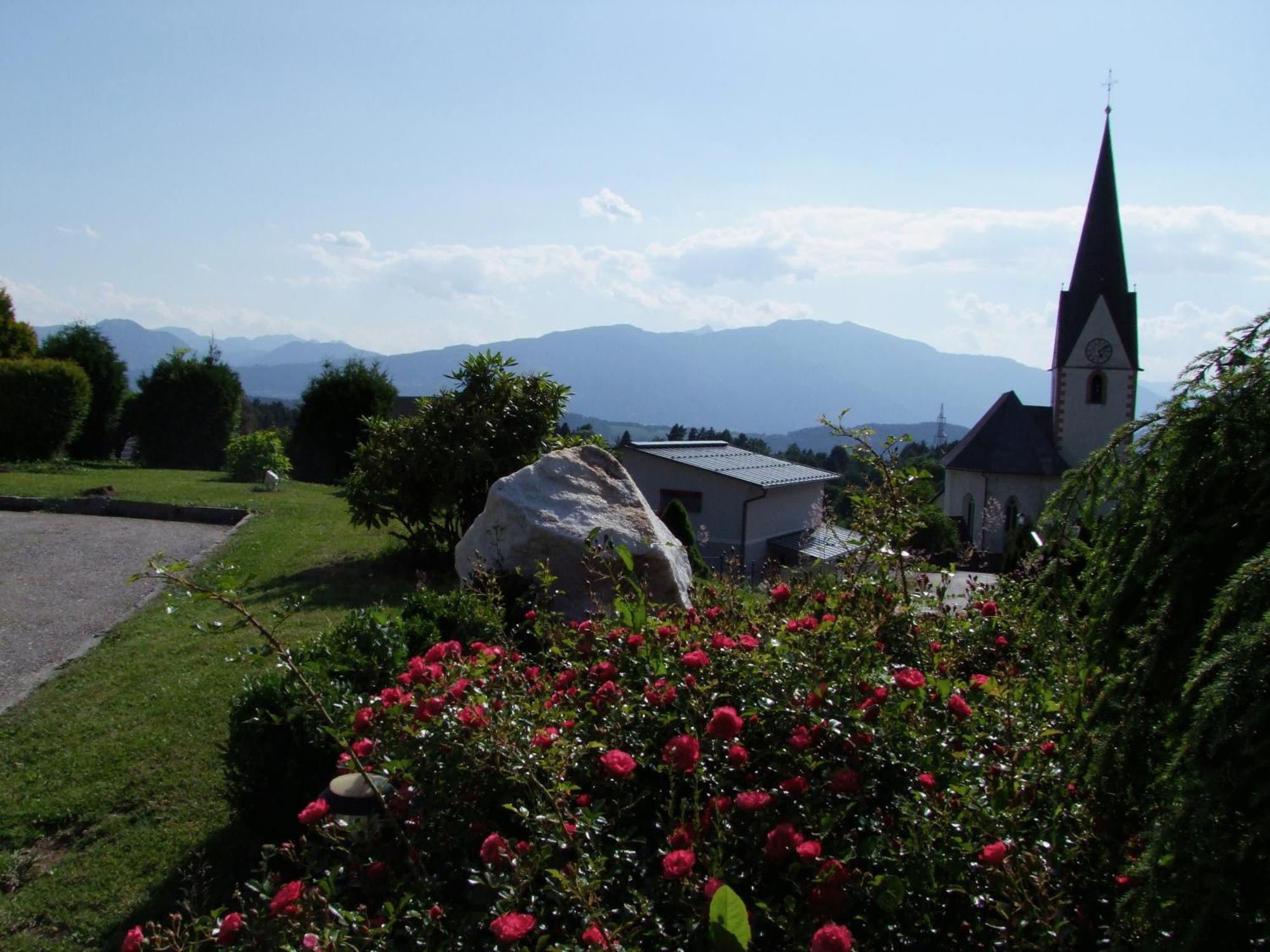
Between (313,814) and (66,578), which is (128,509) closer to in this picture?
(66,578)

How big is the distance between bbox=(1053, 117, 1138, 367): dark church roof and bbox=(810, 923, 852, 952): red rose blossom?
42.4m

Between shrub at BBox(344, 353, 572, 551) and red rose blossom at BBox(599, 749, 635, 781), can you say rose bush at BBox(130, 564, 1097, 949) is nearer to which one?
red rose blossom at BBox(599, 749, 635, 781)

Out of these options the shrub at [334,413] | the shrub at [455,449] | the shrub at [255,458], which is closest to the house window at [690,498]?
the shrub at [334,413]

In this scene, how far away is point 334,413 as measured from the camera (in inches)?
973

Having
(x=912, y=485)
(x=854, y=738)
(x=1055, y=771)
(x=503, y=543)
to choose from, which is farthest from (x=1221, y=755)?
(x=503, y=543)

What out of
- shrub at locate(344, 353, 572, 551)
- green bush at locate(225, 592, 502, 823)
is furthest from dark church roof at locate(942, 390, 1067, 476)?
green bush at locate(225, 592, 502, 823)

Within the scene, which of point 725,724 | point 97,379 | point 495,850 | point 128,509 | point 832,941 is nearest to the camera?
point 832,941

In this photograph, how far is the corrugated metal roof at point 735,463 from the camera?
25.9m

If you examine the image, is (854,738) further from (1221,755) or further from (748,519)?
(748,519)

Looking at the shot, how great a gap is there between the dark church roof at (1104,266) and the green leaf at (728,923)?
42.4m

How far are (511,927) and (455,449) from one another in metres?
8.45

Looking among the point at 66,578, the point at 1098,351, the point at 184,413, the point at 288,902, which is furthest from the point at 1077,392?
the point at 288,902

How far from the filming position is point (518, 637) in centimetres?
594

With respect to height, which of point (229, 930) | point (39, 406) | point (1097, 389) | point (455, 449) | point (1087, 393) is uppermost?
point (1097, 389)
